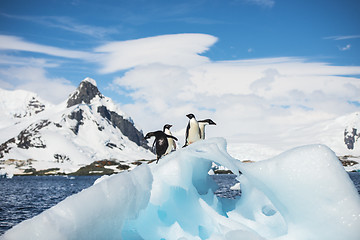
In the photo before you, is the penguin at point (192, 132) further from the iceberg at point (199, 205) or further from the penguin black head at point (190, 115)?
the iceberg at point (199, 205)

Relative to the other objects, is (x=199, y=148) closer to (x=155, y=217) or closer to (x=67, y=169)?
(x=155, y=217)

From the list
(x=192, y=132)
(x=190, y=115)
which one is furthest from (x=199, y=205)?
(x=190, y=115)

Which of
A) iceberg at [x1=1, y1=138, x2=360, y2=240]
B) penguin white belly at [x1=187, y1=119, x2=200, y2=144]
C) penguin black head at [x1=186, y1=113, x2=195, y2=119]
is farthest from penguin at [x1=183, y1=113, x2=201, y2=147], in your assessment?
iceberg at [x1=1, y1=138, x2=360, y2=240]

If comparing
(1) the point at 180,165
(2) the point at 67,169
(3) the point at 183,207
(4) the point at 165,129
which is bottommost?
(2) the point at 67,169

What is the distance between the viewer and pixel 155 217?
779 centimetres

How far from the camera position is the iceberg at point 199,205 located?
5.85 metres

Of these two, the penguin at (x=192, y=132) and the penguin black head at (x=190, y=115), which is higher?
the penguin black head at (x=190, y=115)

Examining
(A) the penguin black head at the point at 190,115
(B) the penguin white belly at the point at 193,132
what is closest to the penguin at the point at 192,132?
(B) the penguin white belly at the point at 193,132

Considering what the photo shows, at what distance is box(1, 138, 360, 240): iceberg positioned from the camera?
5852 millimetres

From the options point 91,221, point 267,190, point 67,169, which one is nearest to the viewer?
point 91,221

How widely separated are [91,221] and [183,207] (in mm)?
2556

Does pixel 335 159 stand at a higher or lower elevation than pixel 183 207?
higher

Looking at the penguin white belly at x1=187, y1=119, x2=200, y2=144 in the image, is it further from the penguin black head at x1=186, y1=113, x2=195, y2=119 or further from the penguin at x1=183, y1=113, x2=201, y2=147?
the penguin black head at x1=186, y1=113, x2=195, y2=119

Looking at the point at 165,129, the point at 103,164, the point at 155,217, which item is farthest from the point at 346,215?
the point at 103,164
